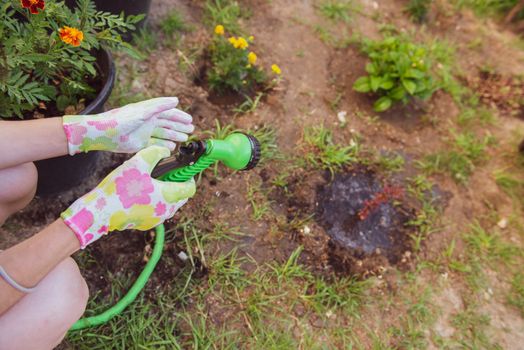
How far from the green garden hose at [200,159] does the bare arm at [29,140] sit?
0.30 meters

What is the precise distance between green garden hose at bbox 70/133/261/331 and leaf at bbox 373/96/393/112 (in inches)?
48.3

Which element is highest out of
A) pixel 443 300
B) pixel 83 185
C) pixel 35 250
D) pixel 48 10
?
pixel 48 10

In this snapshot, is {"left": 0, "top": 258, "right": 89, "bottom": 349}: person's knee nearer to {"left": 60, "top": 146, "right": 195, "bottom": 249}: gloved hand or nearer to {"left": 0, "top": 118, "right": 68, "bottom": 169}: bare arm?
{"left": 60, "top": 146, "right": 195, "bottom": 249}: gloved hand

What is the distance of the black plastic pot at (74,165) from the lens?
58.8 inches

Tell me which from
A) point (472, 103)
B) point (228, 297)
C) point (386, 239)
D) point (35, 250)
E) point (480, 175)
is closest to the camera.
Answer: point (35, 250)

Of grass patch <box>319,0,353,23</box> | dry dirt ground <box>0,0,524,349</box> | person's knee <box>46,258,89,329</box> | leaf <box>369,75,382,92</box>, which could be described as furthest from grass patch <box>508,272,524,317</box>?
person's knee <box>46,258,89,329</box>

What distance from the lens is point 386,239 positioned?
6.77 ft

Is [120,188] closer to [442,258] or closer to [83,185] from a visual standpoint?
[83,185]

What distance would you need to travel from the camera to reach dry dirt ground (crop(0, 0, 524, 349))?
1.77 meters

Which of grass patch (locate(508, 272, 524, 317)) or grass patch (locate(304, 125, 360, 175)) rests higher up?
grass patch (locate(304, 125, 360, 175))

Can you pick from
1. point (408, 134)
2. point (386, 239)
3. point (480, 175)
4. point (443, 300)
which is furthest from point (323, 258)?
point (480, 175)

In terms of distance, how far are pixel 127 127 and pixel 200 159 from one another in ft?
0.79

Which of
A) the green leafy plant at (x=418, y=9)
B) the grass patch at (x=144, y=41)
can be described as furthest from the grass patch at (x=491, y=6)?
the grass patch at (x=144, y=41)

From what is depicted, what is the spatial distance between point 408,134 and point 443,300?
937 millimetres
